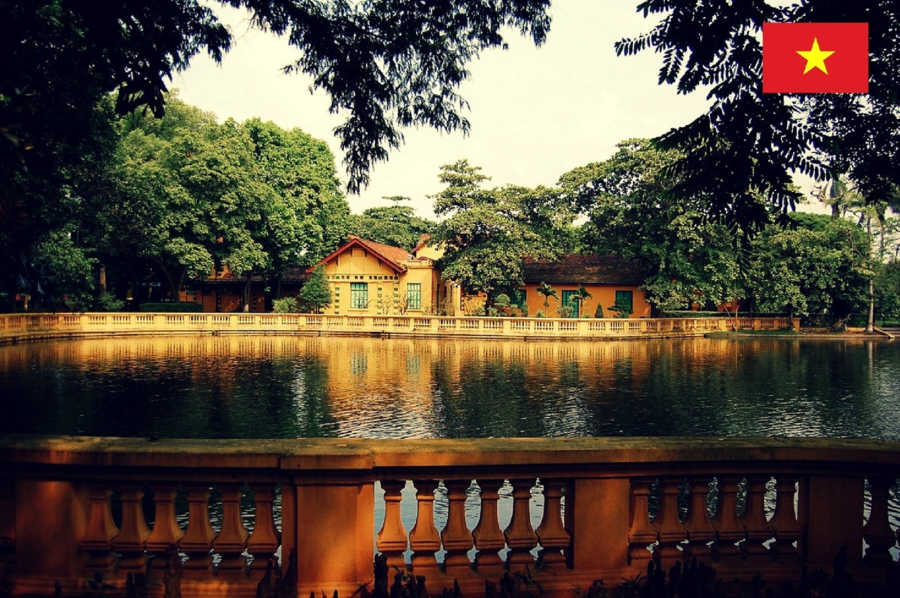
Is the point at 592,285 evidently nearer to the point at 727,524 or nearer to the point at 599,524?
the point at 727,524

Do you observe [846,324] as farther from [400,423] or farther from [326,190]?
[400,423]

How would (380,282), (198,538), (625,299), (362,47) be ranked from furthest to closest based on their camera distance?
(380,282) < (625,299) < (362,47) < (198,538)

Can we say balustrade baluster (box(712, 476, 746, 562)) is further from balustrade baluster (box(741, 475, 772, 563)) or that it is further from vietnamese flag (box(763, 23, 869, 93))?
vietnamese flag (box(763, 23, 869, 93))

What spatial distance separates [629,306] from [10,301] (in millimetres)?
42626

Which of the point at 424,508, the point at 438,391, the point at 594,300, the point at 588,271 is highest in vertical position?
the point at 588,271

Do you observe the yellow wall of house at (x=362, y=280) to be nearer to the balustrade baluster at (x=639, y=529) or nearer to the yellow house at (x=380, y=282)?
the yellow house at (x=380, y=282)

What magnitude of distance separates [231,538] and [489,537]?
4.69 feet

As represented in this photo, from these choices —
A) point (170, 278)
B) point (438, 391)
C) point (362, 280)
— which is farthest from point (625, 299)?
point (438, 391)

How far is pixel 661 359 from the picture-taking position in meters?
29.6

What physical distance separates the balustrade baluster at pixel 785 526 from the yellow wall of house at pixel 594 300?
47.4 metres

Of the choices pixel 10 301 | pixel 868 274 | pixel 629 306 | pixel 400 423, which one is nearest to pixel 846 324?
pixel 868 274

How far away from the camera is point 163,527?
356 centimetres

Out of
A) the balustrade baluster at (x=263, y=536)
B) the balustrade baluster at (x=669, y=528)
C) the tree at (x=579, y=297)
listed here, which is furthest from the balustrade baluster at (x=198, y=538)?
the tree at (x=579, y=297)

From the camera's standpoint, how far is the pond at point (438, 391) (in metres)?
15.0
